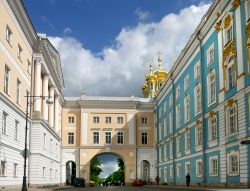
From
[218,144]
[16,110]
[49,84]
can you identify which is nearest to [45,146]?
[49,84]

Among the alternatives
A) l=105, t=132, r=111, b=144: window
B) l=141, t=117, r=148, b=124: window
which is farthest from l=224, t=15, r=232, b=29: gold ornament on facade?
l=105, t=132, r=111, b=144: window

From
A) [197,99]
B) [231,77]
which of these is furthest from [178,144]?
[231,77]

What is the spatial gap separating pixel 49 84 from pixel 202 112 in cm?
2063

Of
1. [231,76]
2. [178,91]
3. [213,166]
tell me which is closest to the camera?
[231,76]

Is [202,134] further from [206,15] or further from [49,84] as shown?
[49,84]

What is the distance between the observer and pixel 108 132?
63.4 metres

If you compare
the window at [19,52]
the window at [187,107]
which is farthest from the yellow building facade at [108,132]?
the window at [19,52]

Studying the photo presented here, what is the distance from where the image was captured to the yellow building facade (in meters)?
62.1

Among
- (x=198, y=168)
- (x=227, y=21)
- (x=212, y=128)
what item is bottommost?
(x=198, y=168)

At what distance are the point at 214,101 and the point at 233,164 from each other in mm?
5556

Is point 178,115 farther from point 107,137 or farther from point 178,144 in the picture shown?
point 107,137

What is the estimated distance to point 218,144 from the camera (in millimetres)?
30828

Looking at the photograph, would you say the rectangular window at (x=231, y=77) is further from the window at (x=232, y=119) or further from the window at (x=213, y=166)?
the window at (x=213, y=166)

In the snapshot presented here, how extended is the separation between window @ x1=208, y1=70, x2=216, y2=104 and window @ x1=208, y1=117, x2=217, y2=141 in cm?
141
